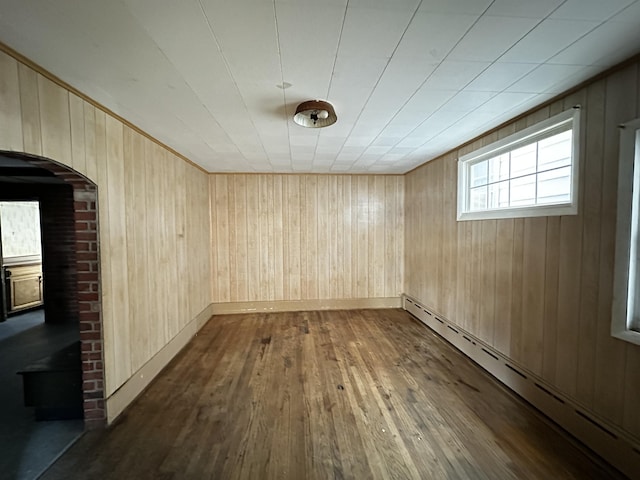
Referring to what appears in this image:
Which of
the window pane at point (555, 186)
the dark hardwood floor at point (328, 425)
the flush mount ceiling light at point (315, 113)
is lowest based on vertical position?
the dark hardwood floor at point (328, 425)

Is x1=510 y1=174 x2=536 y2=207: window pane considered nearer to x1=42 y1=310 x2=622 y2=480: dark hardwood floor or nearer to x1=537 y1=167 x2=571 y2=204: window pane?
x1=537 y1=167 x2=571 y2=204: window pane

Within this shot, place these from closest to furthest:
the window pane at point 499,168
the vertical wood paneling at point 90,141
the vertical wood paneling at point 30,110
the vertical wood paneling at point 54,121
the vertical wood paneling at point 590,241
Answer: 1. the vertical wood paneling at point 30,110
2. the vertical wood paneling at point 54,121
3. the vertical wood paneling at point 590,241
4. the vertical wood paneling at point 90,141
5. the window pane at point 499,168

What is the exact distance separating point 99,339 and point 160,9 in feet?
6.91

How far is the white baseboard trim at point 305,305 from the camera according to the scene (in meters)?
4.66

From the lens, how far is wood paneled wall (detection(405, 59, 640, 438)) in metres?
1.62

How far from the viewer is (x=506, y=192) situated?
2637 millimetres

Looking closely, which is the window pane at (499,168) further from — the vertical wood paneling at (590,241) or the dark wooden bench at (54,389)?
the dark wooden bench at (54,389)

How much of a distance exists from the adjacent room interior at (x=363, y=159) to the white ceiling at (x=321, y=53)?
13 millimetres

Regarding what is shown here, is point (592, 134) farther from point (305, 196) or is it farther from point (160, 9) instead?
point (305, 196)

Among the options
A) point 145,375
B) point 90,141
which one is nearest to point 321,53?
point 90,141

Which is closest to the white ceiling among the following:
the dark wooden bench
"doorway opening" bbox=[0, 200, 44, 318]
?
the dark wooden bench

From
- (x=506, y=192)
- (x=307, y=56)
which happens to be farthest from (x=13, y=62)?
(x=506, y=192)

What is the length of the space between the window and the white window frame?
0.29 meters

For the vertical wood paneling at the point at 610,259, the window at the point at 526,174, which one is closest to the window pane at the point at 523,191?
the window at the point at 526,174
